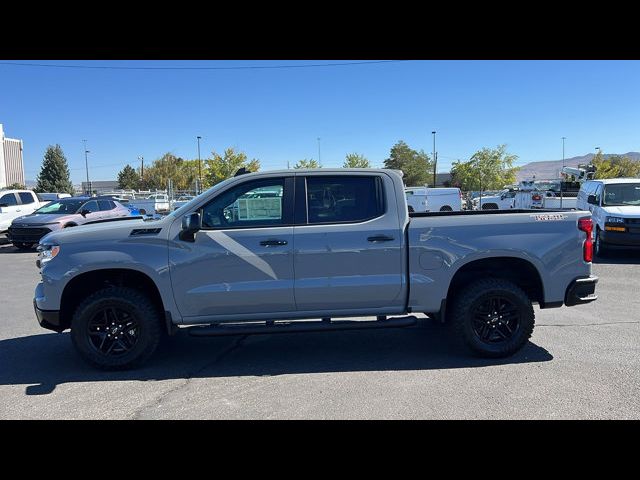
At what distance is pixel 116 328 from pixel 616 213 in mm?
11426

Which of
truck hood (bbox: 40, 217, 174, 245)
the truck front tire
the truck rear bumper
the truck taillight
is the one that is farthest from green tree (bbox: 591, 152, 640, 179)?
truck hood (bbox: 40, 217, 174, 245)

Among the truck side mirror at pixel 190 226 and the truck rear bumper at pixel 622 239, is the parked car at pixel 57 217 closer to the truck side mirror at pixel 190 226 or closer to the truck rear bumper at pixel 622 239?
the truck side mirror at pixel 190 226

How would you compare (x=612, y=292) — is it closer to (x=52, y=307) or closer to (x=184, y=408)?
(x=184, y=408)

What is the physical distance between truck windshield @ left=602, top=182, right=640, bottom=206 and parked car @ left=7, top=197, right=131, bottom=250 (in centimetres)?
1426

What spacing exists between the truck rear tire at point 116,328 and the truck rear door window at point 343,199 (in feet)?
6.27

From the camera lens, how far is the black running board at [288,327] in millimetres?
4766

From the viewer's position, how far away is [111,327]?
4.89 meters

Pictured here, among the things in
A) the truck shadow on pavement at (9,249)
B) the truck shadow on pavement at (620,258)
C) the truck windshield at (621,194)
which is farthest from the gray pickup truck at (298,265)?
the truck shadow on pavement at (9,249)

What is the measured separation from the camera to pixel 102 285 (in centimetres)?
502

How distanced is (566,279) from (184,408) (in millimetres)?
3956

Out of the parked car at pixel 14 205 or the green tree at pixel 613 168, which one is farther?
the green tree at pixel 613 168

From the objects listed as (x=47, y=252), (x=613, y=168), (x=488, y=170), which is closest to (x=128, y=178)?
(x=488, y=170)

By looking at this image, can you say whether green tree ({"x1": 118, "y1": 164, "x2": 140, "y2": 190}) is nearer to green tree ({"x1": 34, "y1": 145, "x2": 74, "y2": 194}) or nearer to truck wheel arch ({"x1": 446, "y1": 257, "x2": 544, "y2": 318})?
green tree ({"x1": 34, "y1": 145, "x2": 74, "y2": 194})

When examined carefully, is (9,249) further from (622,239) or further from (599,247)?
(622,239)
